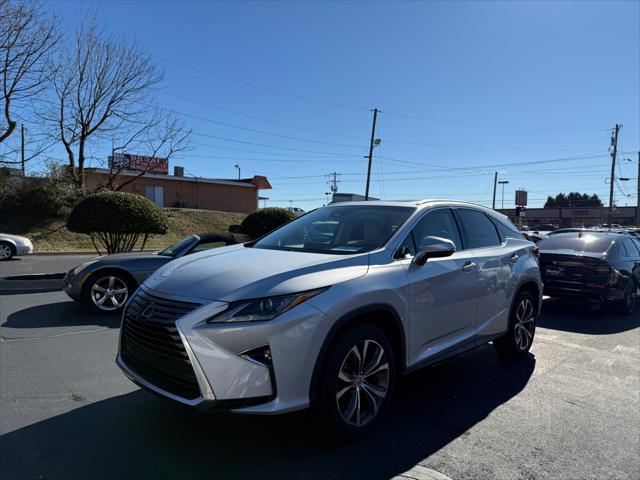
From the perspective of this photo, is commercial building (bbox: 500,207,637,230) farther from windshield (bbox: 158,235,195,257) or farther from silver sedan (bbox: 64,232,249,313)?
silver sedan (bbox: 64,232,249,313)

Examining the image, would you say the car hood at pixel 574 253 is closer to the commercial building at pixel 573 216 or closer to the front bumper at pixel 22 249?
the front bumper at pixel 22 249

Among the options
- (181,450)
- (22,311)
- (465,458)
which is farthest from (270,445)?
(22,311)

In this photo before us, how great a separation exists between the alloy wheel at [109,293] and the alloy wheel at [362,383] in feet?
17.0

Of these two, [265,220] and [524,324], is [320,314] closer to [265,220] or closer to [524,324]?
[524,324]

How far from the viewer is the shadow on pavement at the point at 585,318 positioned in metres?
7.17

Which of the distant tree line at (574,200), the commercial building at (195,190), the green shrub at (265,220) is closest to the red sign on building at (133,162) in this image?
the commercial building at (195,190)

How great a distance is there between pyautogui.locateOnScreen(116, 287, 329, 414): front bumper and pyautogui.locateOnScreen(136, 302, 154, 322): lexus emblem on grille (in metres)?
0.34

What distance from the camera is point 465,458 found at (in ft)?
10.1

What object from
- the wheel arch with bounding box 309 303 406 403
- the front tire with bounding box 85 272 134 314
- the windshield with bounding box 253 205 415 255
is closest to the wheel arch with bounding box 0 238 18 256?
the front tire with bounding box 85 272 134 314

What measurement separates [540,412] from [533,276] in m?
1.85

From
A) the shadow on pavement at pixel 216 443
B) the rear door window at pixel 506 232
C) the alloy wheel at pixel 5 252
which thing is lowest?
the alloy wheel at pixel 5 252

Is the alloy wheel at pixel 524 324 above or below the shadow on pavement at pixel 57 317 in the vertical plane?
above

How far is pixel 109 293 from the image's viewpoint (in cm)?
714

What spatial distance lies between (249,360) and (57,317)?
5568mm
